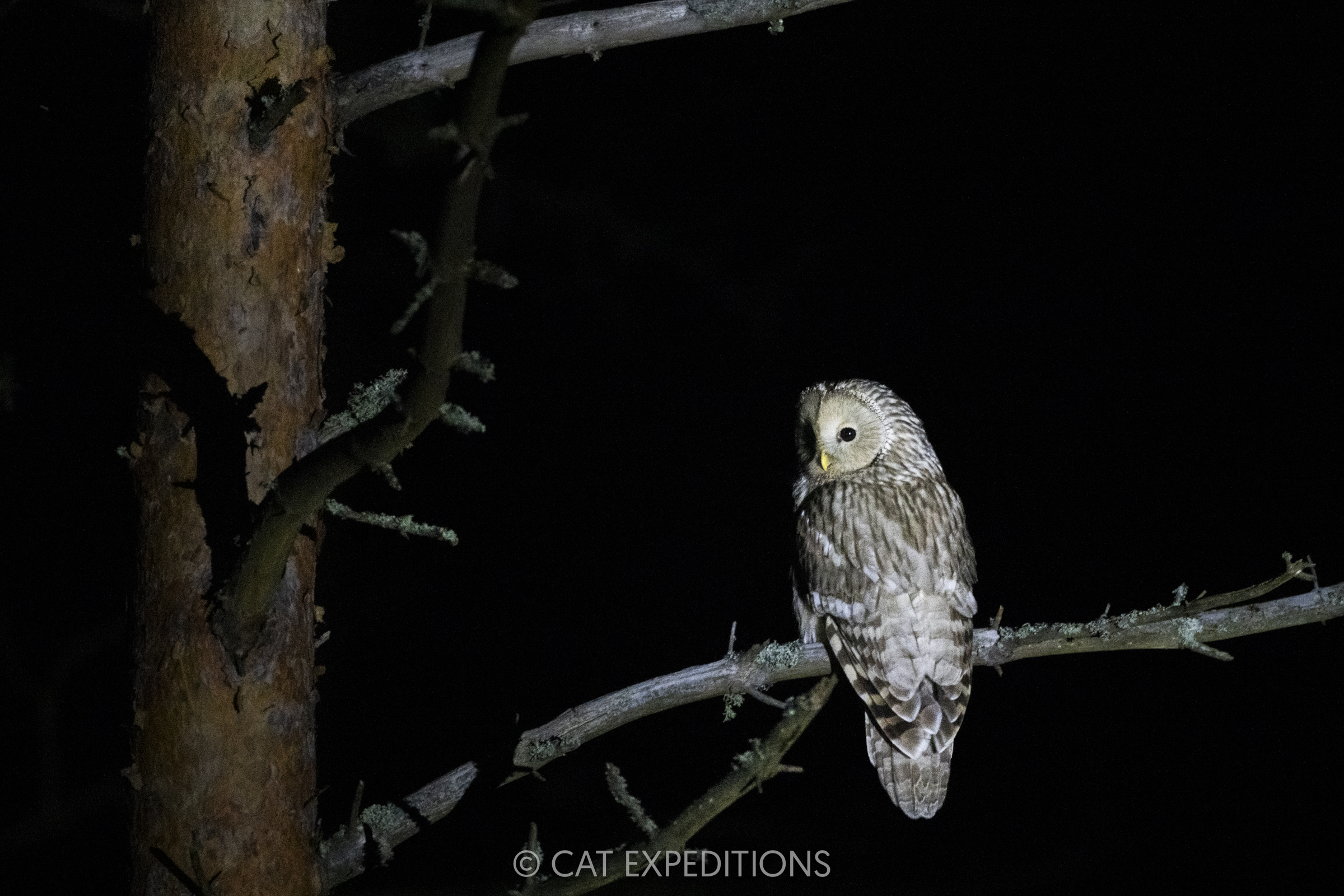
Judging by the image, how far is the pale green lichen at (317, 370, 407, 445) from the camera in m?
1.38

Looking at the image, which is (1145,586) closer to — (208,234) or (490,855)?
(490,855)

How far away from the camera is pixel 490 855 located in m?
2.88

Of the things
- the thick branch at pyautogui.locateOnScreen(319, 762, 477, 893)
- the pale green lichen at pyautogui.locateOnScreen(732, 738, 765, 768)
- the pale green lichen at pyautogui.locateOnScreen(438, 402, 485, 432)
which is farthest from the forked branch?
the pale green lichen at pyautogui.locateOnScreen(438, 402, 485, 432)

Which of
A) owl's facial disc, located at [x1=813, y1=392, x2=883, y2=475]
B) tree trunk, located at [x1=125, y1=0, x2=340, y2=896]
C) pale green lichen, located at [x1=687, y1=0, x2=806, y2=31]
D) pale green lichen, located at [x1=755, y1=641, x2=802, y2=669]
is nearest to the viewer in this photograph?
tree trunk, located at [x1=125, y1=0, x2=340, y2=896]

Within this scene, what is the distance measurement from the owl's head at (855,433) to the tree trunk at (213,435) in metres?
1.18

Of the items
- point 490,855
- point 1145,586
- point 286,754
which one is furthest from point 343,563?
point 1145,586

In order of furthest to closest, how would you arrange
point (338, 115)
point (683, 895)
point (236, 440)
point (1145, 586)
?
point (1145, 586) < point (683, 895) < point (338, 115) < point (236, 440)

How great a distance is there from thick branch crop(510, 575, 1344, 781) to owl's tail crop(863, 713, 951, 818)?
57 cm

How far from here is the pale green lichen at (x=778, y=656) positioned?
1.65 metres

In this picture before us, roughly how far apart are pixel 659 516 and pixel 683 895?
0.93 meters

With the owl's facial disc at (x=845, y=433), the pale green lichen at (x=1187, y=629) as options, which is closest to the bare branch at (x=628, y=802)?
the pale green lichen at (x=1187, y=629)

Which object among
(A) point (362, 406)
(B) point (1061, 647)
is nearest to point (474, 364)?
(A) point (362, 406)

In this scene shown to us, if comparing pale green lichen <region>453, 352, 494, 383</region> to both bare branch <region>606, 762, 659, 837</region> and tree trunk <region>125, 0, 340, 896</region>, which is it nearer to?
bare branch <region>606, 762, 659, 837</region>

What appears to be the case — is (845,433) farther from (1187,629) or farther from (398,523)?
(398,523)
